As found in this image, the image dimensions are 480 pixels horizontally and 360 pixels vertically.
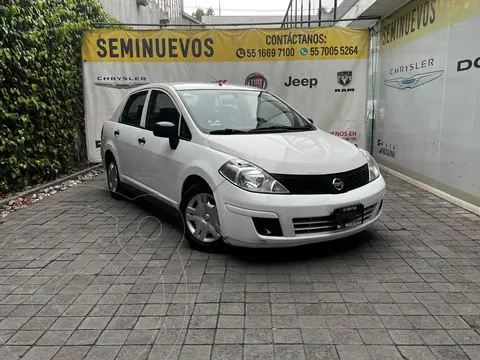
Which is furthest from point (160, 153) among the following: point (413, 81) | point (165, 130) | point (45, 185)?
point (413, 81)

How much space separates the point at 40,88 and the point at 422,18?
665 centimetres

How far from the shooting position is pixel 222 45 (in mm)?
9195

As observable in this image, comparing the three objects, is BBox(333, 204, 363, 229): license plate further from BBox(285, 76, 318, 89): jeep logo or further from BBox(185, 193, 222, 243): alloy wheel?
BBox(285, 76, 318, 89): jeep logo

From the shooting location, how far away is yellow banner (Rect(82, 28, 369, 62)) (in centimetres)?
907

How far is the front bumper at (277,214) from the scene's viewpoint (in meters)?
3.64

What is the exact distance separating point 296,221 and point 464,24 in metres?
4.12

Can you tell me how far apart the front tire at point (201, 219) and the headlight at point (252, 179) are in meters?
0.38

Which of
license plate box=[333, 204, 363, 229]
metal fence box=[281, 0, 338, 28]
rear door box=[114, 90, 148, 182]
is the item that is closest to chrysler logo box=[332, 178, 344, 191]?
license plate box=[333, 204, 363, 229]

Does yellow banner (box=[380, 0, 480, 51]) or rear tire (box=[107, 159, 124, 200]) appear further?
rear tire (box=[107, 159, 124, 200])

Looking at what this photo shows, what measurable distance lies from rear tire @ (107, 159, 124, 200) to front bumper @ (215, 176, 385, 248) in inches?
113

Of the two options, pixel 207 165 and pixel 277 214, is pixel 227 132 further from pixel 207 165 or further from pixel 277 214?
pixel 277 214

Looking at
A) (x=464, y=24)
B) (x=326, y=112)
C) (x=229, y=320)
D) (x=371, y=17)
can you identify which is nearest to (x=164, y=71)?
(x=326, y=112)

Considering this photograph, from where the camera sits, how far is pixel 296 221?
3.69 metres

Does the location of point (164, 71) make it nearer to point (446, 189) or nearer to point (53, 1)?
point (53, 1)
